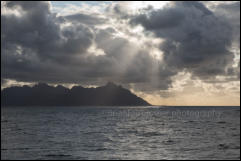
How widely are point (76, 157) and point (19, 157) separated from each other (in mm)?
7253

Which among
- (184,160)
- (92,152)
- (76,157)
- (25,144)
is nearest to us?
(184,160)

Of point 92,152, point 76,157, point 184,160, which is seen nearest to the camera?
point 184,160

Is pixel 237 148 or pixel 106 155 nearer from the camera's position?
pixel 106 155

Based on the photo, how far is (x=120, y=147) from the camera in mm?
43938

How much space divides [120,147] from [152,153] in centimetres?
686

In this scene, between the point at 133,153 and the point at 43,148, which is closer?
the point at 133,153

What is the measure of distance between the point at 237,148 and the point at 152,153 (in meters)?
13.2

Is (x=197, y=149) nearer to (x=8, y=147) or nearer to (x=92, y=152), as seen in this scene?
(x=92, y=152)

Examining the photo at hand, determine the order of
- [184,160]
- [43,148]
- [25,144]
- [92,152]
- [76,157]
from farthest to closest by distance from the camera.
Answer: [25,144]
[43,148]
[92,152]
[76,157]
[184,160]

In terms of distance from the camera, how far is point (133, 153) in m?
38.4

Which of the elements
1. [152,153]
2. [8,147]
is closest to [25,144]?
[8,147]

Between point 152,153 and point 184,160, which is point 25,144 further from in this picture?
point 184,160

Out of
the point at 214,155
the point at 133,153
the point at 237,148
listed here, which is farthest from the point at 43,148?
the point at 237,148

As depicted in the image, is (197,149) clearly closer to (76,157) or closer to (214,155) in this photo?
(214,155)
